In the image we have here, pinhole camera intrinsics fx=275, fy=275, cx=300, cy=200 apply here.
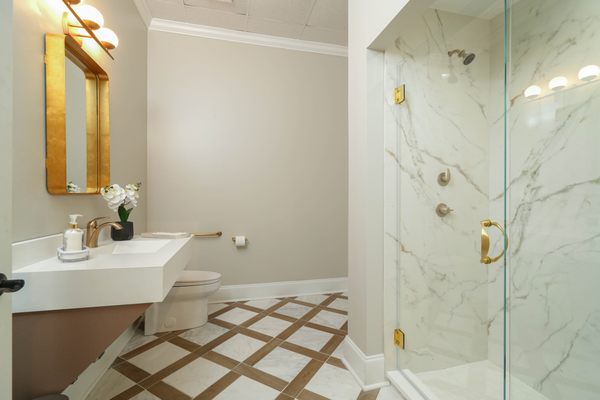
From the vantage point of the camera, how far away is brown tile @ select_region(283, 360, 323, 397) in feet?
4.86

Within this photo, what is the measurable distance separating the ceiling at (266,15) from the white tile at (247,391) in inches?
109

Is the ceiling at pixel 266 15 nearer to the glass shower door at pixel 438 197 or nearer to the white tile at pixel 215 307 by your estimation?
the glass shower door at pixel 438 197

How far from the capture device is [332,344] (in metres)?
1.95

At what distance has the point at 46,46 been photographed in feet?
3.92

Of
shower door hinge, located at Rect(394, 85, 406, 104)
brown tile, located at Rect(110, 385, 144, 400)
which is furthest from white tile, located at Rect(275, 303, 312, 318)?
shower door hinge, located at Rect(394, 85, 406, 104)

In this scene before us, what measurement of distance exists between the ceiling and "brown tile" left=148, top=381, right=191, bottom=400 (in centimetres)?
276

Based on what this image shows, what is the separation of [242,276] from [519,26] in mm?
2710

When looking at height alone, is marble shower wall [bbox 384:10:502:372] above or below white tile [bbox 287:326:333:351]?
above

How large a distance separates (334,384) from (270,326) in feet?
2.65

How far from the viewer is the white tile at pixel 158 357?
5.57 feet

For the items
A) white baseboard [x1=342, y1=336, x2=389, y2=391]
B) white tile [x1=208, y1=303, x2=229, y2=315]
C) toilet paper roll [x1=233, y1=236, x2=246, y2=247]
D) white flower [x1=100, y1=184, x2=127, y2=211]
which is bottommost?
white tile [x1=208, y1=303, x2=229, y2=315]

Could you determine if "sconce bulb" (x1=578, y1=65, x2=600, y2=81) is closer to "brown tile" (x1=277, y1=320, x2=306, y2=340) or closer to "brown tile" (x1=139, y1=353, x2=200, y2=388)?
"brown tile" (x1=277, y1=320, x2=306, y2=340)

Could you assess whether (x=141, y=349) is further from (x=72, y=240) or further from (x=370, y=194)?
(x=370, y=194)

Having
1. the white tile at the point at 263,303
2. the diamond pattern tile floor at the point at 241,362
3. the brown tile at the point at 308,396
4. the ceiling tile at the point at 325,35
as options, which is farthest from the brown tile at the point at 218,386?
the ceiling tile at the point at 325,35
